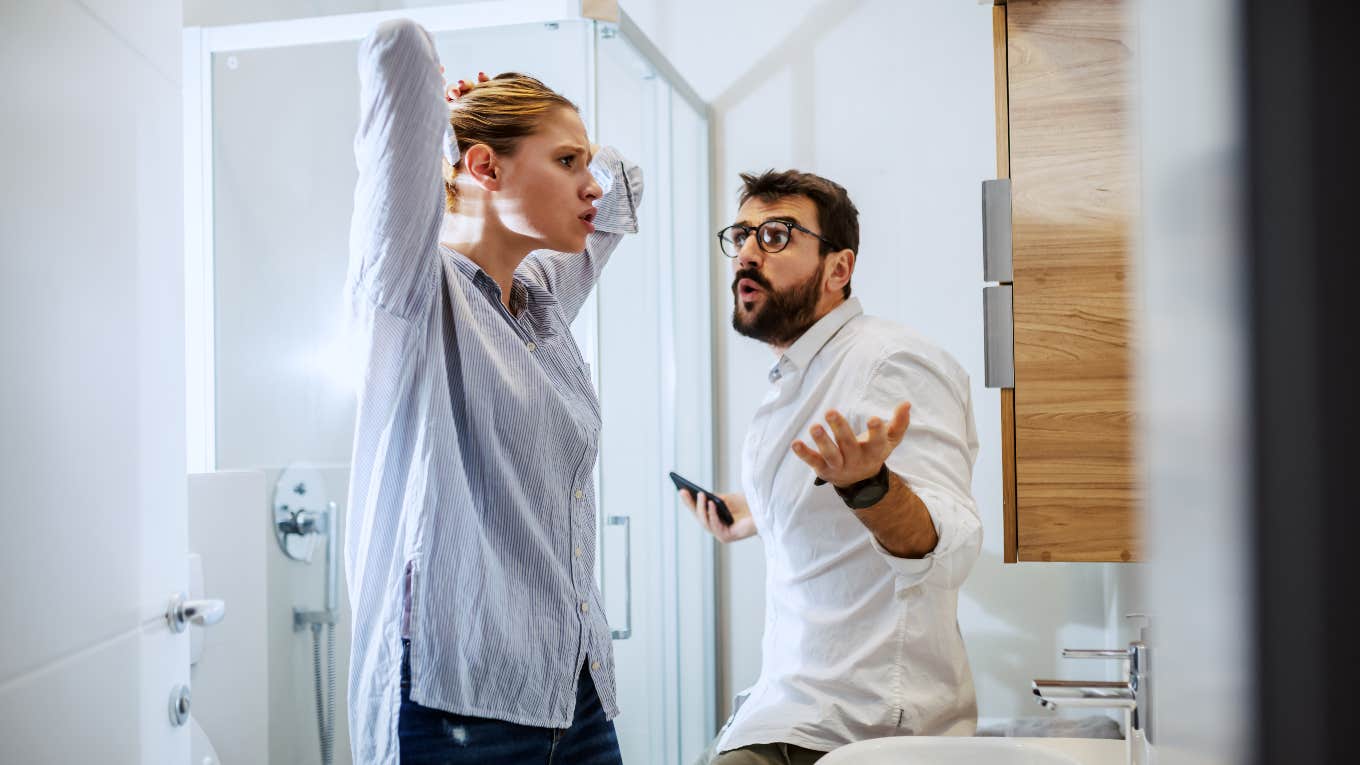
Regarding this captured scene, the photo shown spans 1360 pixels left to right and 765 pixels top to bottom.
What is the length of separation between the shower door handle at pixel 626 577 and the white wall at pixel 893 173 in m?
0.70

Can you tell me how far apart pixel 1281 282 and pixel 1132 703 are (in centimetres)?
103

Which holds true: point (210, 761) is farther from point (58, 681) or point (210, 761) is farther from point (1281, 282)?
point (1281, 282)

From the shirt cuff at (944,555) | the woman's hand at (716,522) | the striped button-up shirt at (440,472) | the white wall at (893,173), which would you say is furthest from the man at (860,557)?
the white wall at (893,173)

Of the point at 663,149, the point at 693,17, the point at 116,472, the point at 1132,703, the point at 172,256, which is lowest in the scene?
the point at 1132,703

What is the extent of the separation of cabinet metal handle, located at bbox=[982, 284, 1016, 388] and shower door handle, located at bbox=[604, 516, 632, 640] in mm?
681

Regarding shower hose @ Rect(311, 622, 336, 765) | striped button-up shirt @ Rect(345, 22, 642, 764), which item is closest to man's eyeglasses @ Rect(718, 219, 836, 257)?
striped button-up shirt @ Rect(345, 22, 642, 764)

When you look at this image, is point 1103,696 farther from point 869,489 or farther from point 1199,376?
point 1199,376

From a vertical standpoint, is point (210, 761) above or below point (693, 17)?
below

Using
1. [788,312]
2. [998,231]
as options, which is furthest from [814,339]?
[998,231]

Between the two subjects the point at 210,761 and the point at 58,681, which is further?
the point at 210,761

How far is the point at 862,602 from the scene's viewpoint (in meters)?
1.38

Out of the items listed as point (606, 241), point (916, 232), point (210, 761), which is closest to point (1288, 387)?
point (606, 241)

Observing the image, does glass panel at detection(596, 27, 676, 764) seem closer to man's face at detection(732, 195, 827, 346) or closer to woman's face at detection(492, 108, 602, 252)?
man's face at detection(732, 195, 827, 346)

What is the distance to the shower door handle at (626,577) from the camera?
1696mm
